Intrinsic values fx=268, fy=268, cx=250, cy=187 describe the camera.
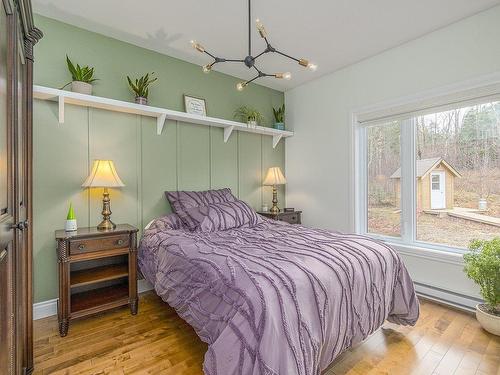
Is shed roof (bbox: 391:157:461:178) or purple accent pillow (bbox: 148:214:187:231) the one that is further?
shed roof (bbox: 391:157:461:178)

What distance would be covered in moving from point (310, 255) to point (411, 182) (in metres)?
1.93

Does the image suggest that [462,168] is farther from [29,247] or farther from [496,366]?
[29,247]

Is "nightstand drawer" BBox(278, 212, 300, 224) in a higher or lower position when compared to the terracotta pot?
lower

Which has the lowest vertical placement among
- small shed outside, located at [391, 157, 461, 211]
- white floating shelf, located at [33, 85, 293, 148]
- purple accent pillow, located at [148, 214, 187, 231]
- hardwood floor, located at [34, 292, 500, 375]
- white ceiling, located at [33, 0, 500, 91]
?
hardwood floor, located at [34, 292, 500, 375]

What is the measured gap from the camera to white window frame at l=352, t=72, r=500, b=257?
2410mm

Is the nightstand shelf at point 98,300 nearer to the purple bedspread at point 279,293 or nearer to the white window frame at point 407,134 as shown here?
the purple bedspread at point 279,293

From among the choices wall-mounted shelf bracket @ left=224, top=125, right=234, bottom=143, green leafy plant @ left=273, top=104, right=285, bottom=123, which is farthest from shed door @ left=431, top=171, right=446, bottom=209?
wall-mounted shelf bracket @ left=224, top=125, right=234, bottom=143

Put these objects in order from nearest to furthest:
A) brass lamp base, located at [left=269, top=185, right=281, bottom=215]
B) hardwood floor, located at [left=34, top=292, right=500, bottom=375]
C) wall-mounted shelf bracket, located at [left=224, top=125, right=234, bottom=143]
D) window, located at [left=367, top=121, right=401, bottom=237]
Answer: hardwood floor, located at [left=34, top=292, right=500, bottom=375] < window, located at [left=367, top=121, right=401, bottom=237] < wall-mounted shelf bracket, located at [left=224, top=125, right=234, bottom=143] < brass lamp base, located at [left=269, top=185, right=281, bottom=215]

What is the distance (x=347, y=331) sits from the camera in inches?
59.4

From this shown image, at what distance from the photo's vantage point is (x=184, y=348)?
1871mm

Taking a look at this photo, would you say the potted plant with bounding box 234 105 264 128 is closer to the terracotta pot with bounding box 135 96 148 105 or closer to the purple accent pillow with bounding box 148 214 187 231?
the terracotta pot with bounding box 135 96 148 105

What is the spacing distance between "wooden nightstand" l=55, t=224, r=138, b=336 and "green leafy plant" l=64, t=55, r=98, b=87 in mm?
1361

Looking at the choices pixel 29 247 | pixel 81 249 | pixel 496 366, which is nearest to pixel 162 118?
pixel 81 249

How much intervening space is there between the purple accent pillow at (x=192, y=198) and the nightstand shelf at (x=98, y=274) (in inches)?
29.7
